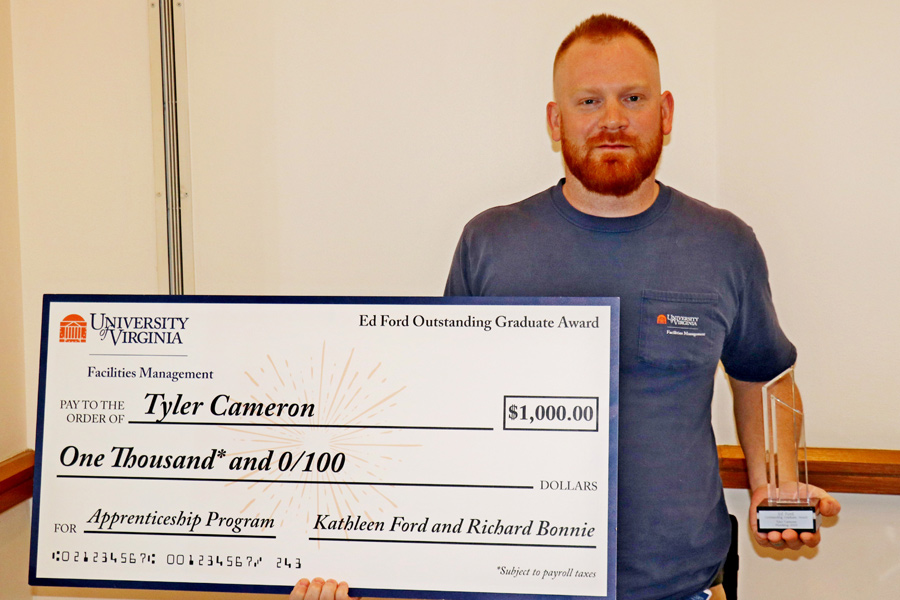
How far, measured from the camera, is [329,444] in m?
1.50

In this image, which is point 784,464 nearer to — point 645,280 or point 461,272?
point 645,280

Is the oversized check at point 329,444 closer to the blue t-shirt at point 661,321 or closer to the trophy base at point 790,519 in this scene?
the blue t-shirt at point 661,321

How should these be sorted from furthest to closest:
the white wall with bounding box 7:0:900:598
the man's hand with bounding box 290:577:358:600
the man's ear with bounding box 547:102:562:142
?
the white wall with bounding box 7:0:900:598
the man's ear with bounding box 547:102:562:142
the man's hand with bounding box 290:577:358:600

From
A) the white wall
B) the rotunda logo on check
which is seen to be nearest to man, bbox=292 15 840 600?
the white wall

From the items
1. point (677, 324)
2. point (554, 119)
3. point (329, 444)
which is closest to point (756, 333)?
point (677, 324)

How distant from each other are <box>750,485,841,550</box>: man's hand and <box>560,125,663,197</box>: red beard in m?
0.72

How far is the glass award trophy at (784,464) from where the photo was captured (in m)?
1.59

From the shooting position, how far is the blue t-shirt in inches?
60.3

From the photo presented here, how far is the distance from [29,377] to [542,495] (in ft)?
5.14

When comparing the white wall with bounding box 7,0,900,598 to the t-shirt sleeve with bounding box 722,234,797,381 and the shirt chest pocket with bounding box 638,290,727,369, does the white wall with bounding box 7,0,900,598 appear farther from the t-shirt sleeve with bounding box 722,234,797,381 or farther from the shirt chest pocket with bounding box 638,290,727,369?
the shirt chest pocket with bounding box 638,290,727,369

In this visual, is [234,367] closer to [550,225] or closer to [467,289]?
[467,289]

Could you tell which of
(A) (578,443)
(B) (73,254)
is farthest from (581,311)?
(B) (73,254)

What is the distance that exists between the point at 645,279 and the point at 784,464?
1.75ft

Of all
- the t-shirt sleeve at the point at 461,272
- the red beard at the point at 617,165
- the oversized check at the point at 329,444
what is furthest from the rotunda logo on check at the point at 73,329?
the red beard at the point at 617,165
